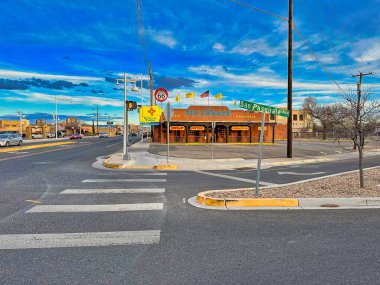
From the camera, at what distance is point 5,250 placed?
3.91 m

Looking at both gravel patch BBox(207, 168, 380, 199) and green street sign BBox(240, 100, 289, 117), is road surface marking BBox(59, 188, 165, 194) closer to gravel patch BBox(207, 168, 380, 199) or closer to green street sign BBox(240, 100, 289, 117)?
gravel patch BBox(207, 168, 380, 199)

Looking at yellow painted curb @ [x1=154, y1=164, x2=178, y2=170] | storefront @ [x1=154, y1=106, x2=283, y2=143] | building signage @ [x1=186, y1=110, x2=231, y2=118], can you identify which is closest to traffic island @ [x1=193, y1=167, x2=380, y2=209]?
yellow painted curb @ [x1=154, y1=164, x2=178, y2=170]

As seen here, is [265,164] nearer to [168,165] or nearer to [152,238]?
[168,165]

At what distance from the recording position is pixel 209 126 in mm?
38938

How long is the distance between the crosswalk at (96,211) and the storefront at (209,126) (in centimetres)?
2814

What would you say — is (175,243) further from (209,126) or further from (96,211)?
(209,126)

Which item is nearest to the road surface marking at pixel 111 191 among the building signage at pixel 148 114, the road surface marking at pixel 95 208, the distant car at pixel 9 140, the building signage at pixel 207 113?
the road surface marking at pixel 95 208

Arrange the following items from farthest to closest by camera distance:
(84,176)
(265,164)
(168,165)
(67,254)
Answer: (265,164)
(168,165)
(84,176)
(67,254)

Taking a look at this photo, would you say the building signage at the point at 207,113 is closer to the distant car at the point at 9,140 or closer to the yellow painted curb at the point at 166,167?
the distant car at the point at 9,140

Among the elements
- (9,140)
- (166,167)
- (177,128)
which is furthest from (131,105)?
(177,128)

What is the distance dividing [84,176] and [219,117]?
30.4 meters

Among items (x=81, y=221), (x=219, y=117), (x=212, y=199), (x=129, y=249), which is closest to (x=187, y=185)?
(x=212, y=199)

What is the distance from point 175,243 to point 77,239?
5.14 ft

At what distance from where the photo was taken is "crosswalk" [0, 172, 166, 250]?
4.21 m
